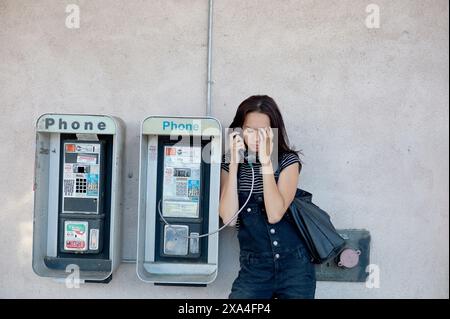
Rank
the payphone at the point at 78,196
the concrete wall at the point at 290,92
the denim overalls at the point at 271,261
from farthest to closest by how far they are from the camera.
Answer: the concrete wall at the point at 290,92
the payphone at the point at 78,196
the denim overalls at the point at 271,261

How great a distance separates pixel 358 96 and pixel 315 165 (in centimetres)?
51

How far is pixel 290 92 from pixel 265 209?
91 centimetres

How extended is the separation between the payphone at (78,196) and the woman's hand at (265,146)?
84 cm

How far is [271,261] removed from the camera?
2621 mm

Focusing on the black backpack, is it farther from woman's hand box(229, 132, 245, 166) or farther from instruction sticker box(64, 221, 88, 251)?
instruction sticker box(64, 221, 88, 251)

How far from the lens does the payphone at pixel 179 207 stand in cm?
303

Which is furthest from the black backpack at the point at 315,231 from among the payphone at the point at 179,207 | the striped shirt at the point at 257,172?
the payphone at the point at 179,207

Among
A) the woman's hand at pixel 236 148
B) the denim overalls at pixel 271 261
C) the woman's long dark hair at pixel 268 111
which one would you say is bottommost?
the denim overalls at pixel 271 261

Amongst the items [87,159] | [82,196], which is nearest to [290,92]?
[87,159]

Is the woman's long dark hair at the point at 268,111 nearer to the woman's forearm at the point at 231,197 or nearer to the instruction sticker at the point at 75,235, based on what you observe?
the woman's forearm at the point at 231,197

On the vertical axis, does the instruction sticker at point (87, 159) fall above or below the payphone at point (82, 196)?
above

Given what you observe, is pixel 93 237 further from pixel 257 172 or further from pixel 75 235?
pixel 257 172
